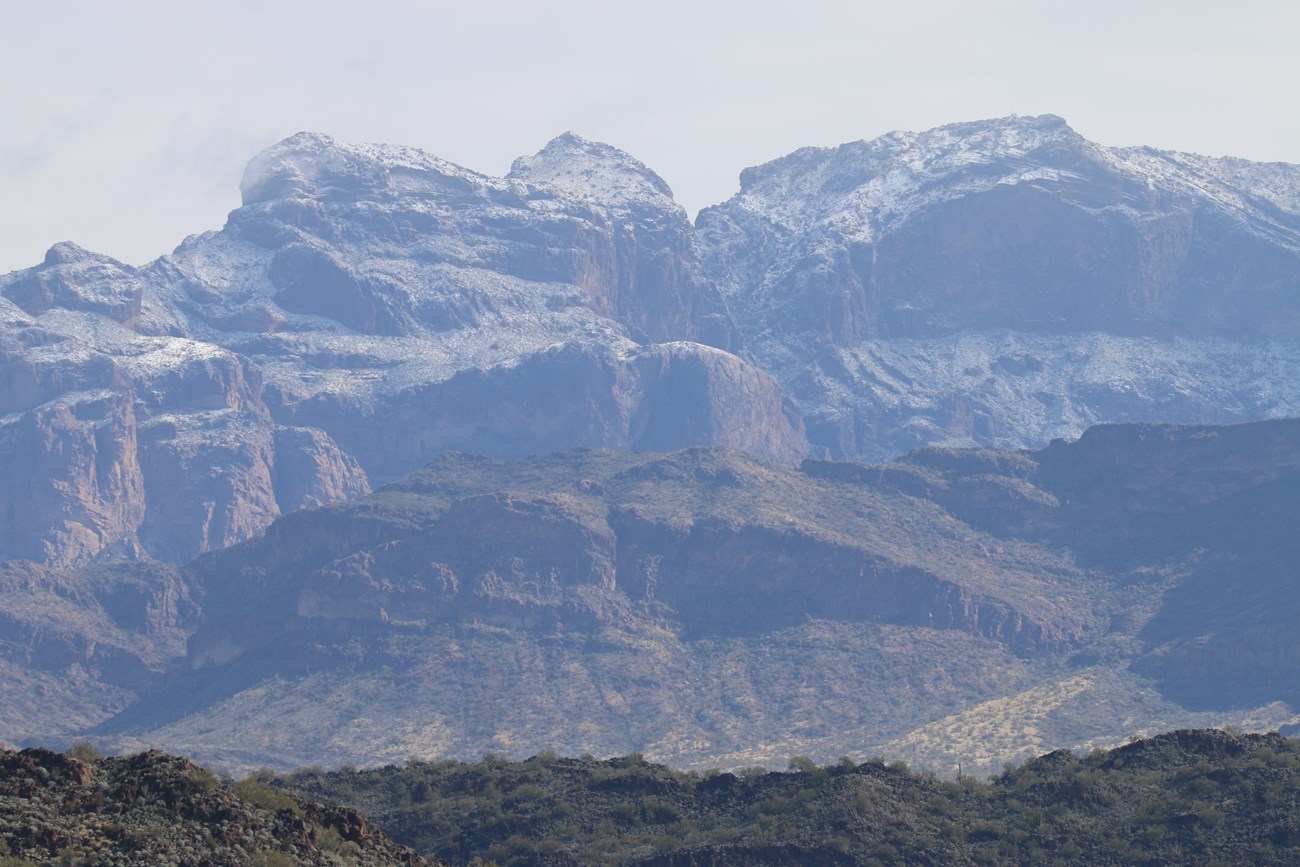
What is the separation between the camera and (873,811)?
13025 centimetres

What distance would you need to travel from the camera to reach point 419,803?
460 feet

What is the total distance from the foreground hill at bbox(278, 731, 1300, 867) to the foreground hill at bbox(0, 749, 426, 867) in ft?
105

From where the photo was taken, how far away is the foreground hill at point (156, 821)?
85.2 meters

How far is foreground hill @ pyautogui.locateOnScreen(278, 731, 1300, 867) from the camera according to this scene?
408 feet

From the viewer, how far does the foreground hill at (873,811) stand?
124m

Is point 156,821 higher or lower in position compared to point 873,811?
higher

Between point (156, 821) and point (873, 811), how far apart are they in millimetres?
48514

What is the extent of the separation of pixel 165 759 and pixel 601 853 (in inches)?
1451

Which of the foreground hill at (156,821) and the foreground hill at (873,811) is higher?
the foreground hill at (156,821)

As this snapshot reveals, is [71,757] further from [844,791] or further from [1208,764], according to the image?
[1208,764]

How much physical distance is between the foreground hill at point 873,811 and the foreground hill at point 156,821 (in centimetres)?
3191

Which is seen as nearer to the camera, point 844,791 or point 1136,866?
point 1136,866

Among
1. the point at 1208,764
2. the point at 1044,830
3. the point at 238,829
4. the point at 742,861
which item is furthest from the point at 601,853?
the point at 238,829

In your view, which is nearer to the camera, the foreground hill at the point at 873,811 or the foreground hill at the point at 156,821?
the foreground hill at the point at 156,821
